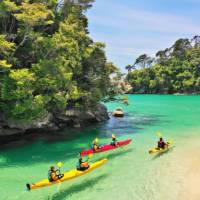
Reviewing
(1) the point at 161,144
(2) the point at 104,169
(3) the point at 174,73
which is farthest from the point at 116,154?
(3) the point at 174,73

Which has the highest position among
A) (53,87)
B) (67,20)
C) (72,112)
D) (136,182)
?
(67,20)

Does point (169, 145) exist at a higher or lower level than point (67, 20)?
lower

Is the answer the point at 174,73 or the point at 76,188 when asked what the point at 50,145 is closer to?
the point at 76,188

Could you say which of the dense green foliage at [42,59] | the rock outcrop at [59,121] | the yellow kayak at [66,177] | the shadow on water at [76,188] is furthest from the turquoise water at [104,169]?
the dense green foliage at [42,59]

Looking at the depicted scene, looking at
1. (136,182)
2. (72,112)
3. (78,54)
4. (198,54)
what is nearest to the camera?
(136,182)

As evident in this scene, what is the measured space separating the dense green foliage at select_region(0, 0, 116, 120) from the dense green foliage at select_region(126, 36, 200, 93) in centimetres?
10560

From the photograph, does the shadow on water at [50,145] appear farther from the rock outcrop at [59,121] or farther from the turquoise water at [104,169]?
the rock outcrop at [59,121]

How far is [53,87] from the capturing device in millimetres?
26453

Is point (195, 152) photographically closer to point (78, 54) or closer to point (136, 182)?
point (136, 182)

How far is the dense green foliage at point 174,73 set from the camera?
137375 millimetres

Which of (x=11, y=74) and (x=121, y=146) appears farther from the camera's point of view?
(x=121, y=146)

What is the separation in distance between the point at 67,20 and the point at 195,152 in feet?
63.1

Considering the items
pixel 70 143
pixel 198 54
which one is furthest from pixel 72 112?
pixel 198 54

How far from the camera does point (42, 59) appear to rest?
91.1 ft
